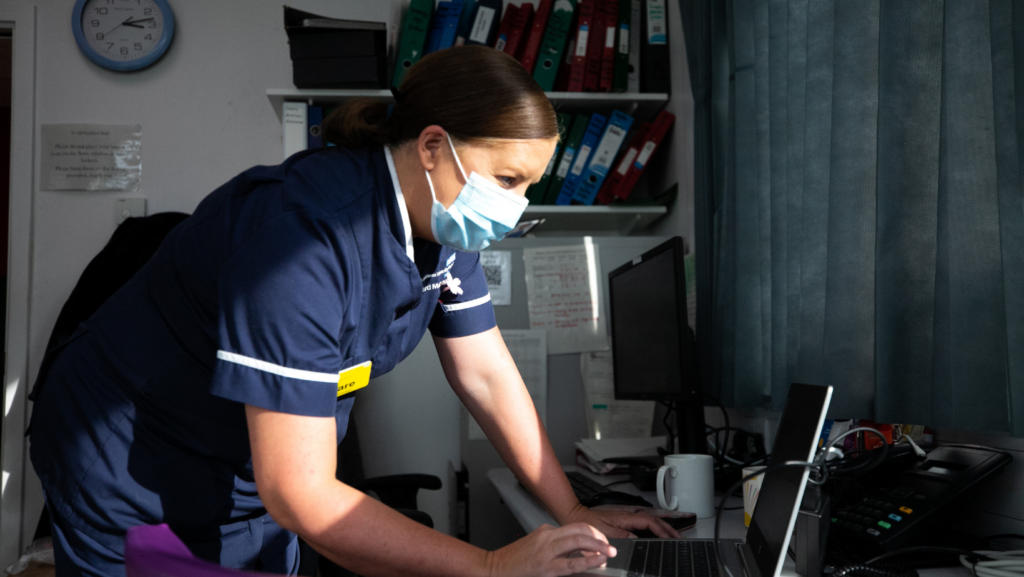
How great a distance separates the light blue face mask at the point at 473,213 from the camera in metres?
0.92

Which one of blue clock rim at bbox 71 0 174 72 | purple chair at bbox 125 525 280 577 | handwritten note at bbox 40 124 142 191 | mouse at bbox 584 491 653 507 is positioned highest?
blue clock rim at bbox 71 0 174 72

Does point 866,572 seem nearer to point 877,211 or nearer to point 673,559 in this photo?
point 673,559

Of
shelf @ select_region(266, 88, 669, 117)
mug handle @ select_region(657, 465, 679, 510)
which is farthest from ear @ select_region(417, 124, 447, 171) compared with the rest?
shelf @ select_region(266, 88, 669, 117)

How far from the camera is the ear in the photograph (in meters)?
0.88

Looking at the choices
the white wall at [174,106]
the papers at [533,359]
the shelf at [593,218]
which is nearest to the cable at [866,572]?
the papers at [533,359]

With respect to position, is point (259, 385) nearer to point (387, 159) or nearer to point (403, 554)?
point (403, 554)

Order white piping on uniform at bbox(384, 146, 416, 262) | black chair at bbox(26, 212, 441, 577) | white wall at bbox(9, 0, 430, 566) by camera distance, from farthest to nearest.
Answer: white wall at bbox(9, 0, 430, 566) < black chair at bbox(26, 212, 441, 577) < white piping on uniform at bbox(384, 146, 416, 262)

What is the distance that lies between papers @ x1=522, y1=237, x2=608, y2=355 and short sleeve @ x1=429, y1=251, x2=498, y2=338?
2.48 feet

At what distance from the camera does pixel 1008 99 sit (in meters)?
0.86

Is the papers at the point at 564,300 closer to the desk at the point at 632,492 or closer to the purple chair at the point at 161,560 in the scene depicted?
the desk at the point at 632,492

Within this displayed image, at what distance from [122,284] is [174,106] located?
2.43 feet

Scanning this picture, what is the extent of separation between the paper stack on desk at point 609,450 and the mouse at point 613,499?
314 millimetres

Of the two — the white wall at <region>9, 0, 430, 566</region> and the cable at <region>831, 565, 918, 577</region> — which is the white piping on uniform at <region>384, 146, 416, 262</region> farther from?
the white wall at <region>9, 0, 430, 566</region>

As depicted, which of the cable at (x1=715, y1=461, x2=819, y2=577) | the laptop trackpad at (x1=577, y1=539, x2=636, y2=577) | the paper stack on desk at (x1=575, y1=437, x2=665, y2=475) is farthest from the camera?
the paper stack on desk at (x1=575, y1=437, x2=665, y2=475)
